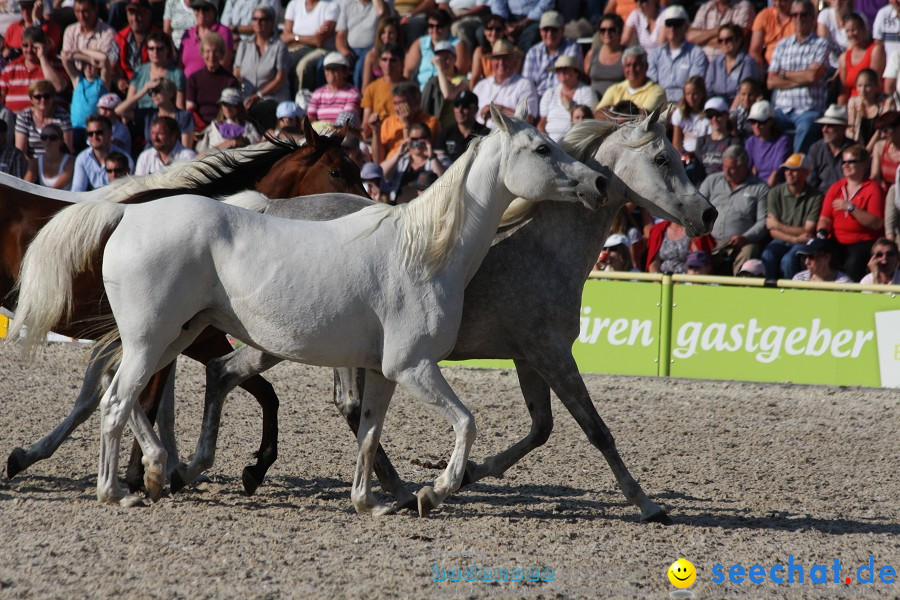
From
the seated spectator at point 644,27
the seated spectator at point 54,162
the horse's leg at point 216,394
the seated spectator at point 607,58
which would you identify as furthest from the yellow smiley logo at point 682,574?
the seated spectator at point 54,162

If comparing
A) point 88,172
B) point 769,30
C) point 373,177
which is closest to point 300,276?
point 373,177

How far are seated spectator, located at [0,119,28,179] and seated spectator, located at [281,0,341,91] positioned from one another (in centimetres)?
303

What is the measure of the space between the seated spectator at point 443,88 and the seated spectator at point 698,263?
3137 mm

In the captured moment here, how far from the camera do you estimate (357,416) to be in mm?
6156

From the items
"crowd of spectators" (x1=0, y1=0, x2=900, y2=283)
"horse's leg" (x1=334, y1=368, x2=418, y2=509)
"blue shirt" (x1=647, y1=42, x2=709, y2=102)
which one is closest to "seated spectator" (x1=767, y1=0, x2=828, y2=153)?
"crowd of spectators" (x1=0, y1=0, x2=900, y2=283)

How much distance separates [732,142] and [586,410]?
5.83m

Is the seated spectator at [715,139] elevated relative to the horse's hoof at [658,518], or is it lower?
elevated

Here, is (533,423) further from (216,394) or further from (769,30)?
(769,30)

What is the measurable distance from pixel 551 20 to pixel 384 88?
6.04ft

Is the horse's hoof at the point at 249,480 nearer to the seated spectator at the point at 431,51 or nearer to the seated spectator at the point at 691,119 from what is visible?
the seated spectator at the point at 691,119

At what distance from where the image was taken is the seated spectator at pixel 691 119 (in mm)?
11055

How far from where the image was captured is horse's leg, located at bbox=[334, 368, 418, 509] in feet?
19.2

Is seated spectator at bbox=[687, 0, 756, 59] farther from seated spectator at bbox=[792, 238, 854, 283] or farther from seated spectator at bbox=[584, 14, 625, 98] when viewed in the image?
seated spectator at bbox=[792, 238, 854, 283]

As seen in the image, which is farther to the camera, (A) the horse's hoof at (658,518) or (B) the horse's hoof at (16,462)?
(B) the horse's hoof at (16,462)
